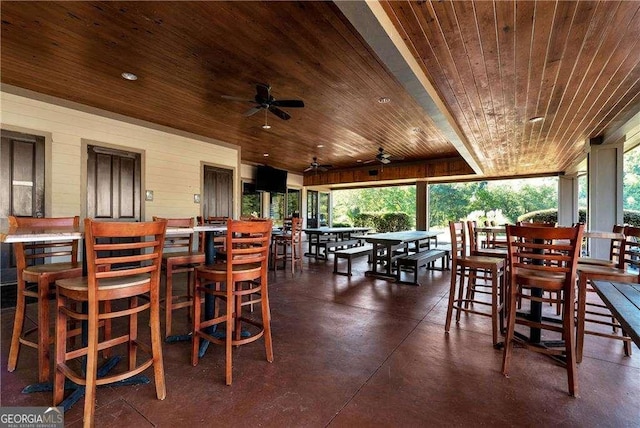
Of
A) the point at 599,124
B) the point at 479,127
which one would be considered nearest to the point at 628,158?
the point at 599,124

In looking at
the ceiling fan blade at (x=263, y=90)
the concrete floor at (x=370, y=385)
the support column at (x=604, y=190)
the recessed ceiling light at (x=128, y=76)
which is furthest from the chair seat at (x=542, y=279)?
the support column at (x=604, y=190)

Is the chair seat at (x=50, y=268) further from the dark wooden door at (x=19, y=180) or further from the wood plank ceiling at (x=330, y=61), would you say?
the dark wooden door at (x=19, y=180)

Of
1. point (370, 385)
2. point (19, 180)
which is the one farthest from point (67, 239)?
point (19, 180)

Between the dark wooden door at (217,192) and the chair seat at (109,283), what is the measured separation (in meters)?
4.88

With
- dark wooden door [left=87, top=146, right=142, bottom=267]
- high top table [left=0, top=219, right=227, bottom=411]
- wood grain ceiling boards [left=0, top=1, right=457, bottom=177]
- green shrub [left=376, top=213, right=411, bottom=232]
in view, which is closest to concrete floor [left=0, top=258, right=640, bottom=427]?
high top table [left=0, top=219, right=227, bottom=411]

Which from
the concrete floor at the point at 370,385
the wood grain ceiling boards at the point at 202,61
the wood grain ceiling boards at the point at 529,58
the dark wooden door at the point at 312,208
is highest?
the wood grain ceiling boards at the point at 202,61

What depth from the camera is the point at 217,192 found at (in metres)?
6.72

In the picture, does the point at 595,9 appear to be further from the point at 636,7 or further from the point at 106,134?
the point at 106,134

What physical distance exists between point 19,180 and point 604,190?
9.71 meters

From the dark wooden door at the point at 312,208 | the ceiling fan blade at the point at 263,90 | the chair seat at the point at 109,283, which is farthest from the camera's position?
the dark wooden door at the point at 312,208

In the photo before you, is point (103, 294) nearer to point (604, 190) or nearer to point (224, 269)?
point (224, 269)

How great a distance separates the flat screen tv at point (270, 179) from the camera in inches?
361

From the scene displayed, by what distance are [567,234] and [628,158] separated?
16432 millimetres

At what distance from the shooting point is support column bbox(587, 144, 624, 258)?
17.6 feet
